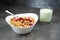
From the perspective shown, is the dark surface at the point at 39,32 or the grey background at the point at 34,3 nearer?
the dark surface at the point at 39,32

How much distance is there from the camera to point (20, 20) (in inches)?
41.2

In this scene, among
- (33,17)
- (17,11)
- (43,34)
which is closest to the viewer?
(43,34)

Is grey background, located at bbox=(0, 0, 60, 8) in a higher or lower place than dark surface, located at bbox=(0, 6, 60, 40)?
higher

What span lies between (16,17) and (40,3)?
587mm

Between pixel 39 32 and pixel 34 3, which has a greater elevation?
pixel 34 3

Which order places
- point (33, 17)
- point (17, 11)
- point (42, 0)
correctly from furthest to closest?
point (42, 0), point (17, 11), point (33, 17)

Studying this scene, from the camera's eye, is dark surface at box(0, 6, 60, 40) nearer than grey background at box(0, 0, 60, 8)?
Yes

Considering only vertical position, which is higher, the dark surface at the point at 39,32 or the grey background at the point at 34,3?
the grey background at the point at 34,3

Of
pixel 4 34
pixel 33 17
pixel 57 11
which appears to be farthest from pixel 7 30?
pixel 57 11

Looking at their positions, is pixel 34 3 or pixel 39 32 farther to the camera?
pixel 34 3

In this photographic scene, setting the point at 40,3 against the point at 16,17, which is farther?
the point at 40,3

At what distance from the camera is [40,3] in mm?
1636

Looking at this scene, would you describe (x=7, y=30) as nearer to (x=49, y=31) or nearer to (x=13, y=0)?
(x=49, y=31)

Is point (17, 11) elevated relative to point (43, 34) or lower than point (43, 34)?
elevated
